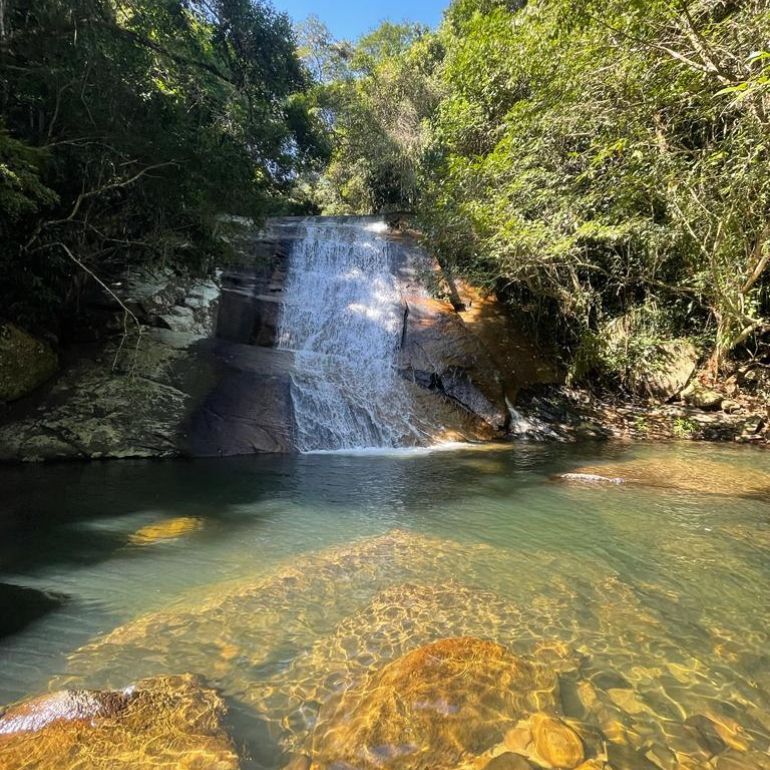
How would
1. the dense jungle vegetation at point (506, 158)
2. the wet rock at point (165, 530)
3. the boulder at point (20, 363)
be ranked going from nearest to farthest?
the wet rock at point (165, 530)
the dense jungle vegetation at point (506, 158)
the boulder at point (20, 363)

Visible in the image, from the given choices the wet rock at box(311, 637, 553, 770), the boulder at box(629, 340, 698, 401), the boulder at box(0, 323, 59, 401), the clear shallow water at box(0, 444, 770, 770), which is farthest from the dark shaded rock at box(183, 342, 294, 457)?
the boulder at box(629, 340, 698, 401)

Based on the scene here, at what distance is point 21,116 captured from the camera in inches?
408

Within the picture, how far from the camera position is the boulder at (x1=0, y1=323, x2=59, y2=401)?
30.1 ft

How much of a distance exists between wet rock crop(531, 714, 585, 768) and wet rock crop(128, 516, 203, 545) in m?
4.16

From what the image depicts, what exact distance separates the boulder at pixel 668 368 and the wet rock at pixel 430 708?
12098 mm

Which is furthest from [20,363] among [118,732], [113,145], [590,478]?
[590,478]

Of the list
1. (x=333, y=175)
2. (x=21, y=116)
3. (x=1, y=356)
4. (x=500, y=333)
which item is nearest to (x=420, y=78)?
(x=333, y=175)

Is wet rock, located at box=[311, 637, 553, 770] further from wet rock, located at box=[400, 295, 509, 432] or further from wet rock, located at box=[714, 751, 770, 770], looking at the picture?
wet rock, located at box=[400, 295, 509, 432]

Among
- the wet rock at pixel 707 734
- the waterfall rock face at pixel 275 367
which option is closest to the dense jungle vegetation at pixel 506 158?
the waterfall rock face at pixel 275 367

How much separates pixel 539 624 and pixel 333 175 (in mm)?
28273

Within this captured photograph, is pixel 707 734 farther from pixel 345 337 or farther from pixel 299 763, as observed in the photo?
pixel 345 337

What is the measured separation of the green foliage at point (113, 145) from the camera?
892cm

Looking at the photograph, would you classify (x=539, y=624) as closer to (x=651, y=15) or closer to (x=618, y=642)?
(x=618, y=642)

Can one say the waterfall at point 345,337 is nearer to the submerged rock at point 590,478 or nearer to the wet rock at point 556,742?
the submerged rock at point 590,478
